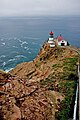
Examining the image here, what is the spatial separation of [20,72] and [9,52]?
5449 centimetres

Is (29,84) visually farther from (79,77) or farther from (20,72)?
(20,72)

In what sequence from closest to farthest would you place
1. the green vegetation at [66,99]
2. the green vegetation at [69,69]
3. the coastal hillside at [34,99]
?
the coastal hillside at [34,99]
the green vegetation at [66,99]
the green vegetation at [69,69]

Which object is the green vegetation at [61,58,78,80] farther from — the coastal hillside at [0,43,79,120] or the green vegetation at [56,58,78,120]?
the coastal hillside at [0,43,79,120]

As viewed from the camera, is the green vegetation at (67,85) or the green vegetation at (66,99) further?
the green vegetation at (67,85)

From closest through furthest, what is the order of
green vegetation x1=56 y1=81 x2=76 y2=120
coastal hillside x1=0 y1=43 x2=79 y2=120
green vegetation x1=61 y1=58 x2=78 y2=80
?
coastal hillside x1=0 y1=43 x2=79 y2=120 < green vegetation x1=56 y1=81 x2=76 y2=120 < green vegetation x1=61 y1=58 x2=78 y2=80

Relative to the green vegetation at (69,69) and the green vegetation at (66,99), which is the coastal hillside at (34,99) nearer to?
the green vegetation at (66,99)

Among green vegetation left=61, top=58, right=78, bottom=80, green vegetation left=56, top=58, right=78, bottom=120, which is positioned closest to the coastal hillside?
green vegetation left=56, top=58, right=78, bottom=120

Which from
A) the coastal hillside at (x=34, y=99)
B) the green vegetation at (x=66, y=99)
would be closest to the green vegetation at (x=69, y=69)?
the coastal hillside at (x=34, y=99)

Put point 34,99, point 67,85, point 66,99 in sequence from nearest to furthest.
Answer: point 34,99 → point 66,99 → point 67,85

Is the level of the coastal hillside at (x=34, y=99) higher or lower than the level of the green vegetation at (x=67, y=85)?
higher

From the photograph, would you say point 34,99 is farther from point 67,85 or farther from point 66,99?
point 67,85

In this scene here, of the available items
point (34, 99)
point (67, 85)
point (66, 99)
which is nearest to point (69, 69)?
point (67, 85)

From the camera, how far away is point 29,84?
2528 centimetres

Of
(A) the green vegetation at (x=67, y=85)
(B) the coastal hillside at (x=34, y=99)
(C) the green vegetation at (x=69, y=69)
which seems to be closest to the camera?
(B) the coastal hillside at (x=34, y=99)
